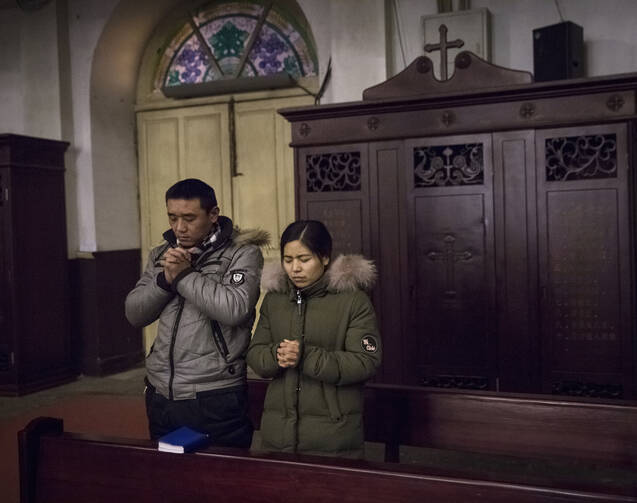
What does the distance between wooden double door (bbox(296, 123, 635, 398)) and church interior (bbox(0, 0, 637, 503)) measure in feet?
0.04

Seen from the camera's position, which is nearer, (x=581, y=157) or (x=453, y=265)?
(x=581, y=157)

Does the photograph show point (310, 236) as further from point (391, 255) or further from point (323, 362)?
point (391, 255)

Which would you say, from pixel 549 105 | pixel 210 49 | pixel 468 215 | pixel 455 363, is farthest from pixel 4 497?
pixel 210 49

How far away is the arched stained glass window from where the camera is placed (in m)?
5.79

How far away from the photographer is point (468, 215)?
3965 millimetres

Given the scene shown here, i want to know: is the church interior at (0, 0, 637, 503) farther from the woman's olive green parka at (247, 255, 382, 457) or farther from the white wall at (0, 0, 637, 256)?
the woman's olive green parka at (247, 255, 382, 457)

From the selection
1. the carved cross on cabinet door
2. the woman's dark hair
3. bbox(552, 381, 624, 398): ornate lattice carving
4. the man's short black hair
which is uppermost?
the man's short black hair

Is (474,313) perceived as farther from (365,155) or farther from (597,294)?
(365,155)

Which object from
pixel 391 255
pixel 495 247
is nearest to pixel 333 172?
pixel 391 255

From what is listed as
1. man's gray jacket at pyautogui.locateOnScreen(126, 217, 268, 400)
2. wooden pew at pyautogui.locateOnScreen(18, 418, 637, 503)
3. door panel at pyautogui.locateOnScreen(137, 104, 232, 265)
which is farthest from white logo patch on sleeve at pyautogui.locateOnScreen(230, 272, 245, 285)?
door panel at pyautogui.locateOnScreen(137, 104, 232, 265)

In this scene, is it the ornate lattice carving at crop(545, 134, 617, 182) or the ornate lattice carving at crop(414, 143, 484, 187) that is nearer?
the ornate lattice carving at crop(545, 134, 617, 182)

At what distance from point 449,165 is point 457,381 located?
4.17 feet

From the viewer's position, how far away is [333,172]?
4.26 metres

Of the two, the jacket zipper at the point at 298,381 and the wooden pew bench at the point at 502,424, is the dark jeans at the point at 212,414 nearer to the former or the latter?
the jacket zipper at the point at 298,381
